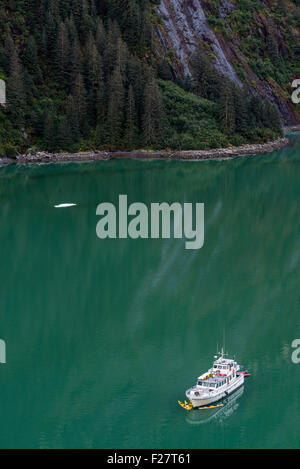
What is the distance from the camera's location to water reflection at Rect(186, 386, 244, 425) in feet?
79.2

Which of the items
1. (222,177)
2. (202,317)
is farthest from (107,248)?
(222,177)

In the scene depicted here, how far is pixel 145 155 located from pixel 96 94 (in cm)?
1049

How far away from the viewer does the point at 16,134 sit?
81.2 m

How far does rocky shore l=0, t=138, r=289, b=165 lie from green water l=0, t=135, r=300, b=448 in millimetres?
20337

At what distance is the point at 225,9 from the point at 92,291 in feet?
298

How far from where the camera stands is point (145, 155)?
85812 mm

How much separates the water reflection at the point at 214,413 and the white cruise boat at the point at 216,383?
238mm

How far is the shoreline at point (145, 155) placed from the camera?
266 feet

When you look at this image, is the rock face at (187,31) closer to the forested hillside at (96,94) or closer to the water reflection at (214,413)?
the forested hillside at (96,94)

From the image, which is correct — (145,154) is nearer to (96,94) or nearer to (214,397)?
(96,94)

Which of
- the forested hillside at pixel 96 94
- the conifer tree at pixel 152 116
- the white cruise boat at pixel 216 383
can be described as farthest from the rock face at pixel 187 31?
the white cruise boat at pixel 216 383

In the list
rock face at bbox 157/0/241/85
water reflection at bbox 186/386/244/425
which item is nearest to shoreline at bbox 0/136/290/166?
rock face at bbox 157/0/241/85

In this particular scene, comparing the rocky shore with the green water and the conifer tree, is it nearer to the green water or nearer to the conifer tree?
the conifer tree
